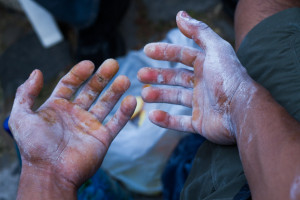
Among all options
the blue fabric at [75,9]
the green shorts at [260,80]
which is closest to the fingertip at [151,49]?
the green shorts at [260,80]

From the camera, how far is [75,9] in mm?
2186

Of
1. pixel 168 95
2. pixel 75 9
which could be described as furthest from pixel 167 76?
pixel 75 9

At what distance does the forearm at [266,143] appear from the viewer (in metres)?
0.78

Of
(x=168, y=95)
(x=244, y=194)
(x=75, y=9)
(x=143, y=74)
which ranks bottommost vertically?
(x=244, y=194)

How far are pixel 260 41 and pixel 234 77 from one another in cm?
17

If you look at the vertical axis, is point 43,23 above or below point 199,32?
below

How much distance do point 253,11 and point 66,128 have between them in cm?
96

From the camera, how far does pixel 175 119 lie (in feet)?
4.24

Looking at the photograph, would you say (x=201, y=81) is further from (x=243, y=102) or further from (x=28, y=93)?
(x=28, y=93)

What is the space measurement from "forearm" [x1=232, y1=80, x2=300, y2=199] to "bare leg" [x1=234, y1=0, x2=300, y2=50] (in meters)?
0.38

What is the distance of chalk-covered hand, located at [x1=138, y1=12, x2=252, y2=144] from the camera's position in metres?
1.13

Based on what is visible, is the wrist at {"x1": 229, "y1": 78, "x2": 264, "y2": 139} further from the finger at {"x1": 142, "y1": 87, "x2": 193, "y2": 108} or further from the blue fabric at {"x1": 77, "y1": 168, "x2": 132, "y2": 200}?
the blue fabric at {"x1": 77, "y1": 168, "x2": 132, "y2": 200}

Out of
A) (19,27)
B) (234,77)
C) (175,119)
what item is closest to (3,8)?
(19,27)

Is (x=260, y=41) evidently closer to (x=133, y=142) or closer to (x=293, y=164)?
(x=293, y=164)
